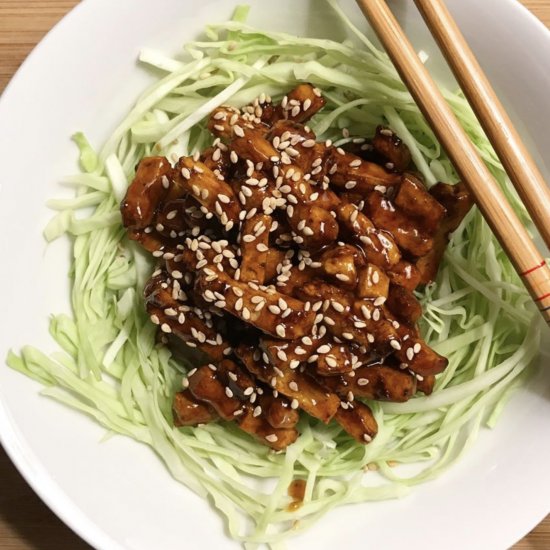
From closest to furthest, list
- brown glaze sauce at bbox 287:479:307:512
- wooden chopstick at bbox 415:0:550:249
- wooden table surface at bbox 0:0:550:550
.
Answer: wooden chopstick at bbox 415:0:550:249, brown glaze sauce at bbox 287:479:307:512, wooden table surface at bbox 0:0:550:550

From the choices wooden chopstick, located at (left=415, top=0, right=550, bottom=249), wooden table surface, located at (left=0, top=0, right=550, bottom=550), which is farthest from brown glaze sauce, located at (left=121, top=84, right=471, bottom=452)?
wooden table surface, located at (left=0, top=0, right=550, bottom=550)

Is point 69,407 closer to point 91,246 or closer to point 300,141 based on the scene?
point 91,246

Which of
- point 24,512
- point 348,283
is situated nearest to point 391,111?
point 348,283

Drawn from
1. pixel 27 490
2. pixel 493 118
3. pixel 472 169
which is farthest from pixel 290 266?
pixel 27 490

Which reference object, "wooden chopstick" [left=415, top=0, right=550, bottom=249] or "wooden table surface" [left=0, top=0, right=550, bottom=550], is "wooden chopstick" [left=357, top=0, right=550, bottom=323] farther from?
"wooden table surface" [left=0, top=0, right=550, bottom=550]

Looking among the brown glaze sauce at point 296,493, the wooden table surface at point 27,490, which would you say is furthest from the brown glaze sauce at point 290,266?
the wooden table surface at point 27,490

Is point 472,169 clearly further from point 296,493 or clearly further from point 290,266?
point 296,493
